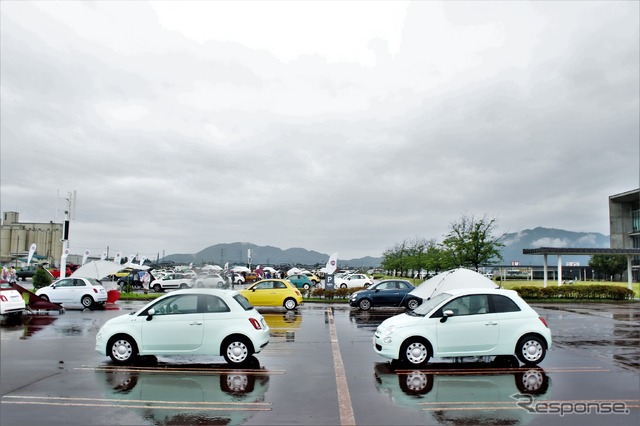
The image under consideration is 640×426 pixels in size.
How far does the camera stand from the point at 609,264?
7856 centimetres

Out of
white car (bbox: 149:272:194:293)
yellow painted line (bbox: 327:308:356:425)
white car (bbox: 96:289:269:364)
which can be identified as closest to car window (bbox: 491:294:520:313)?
yellow painted line (bbox: 327:308:356:425)

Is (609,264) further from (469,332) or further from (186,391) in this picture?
(186,391)

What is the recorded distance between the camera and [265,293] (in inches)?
904

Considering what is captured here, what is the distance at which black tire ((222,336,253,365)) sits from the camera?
10430 millimetres

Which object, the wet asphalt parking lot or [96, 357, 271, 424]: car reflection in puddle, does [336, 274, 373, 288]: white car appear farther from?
[96, 357, 271, 424]: car reflection in puddle

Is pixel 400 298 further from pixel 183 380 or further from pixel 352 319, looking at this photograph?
pixel 183 380

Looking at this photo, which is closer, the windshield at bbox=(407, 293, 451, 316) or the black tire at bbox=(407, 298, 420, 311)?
the windshield at bbox=(407, 293, 451, 316)

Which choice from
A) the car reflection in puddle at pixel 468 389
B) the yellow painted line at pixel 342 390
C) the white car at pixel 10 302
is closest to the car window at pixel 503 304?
the car reflection in puddle at pixel 468 389

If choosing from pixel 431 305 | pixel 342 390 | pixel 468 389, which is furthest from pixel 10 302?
pixel 468 389

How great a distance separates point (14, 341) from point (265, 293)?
11.0 metres

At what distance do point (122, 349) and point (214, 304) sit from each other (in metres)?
2.21

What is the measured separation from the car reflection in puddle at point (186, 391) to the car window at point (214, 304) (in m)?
1.22

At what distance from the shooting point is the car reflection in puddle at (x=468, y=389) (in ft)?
24.0

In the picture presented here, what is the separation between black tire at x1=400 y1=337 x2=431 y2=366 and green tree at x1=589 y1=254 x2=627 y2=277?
7928cm
